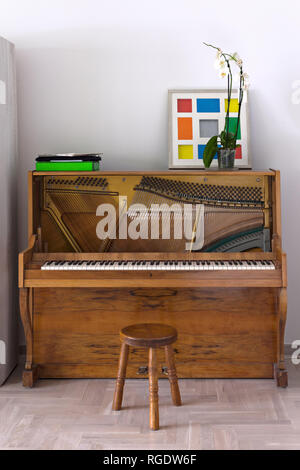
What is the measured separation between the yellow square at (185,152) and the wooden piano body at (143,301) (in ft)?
1.09

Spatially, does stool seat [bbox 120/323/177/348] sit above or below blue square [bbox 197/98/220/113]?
below

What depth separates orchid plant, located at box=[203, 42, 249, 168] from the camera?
3473 millimetres

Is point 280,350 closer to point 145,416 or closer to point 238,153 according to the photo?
point 145,416

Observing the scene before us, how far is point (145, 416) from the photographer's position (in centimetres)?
296

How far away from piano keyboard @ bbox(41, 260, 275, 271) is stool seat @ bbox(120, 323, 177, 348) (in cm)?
37

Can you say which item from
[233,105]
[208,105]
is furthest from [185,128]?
[233,105]

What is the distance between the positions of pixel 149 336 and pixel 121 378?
34cm

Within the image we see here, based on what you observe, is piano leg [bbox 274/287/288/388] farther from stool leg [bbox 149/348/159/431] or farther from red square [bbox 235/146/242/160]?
red square [bbox 235/146/242/160]

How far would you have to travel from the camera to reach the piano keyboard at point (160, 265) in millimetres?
3182

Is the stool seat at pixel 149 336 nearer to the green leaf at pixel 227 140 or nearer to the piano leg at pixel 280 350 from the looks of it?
the piano leg at pixel 280 350

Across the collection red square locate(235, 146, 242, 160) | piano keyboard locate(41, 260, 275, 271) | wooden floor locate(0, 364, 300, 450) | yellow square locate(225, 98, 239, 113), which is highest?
yellow square locate(225, 98, 239, 113)

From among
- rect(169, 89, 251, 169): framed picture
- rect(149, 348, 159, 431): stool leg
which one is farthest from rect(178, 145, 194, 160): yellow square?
rect(149, 348, 159, 431): stool leg
